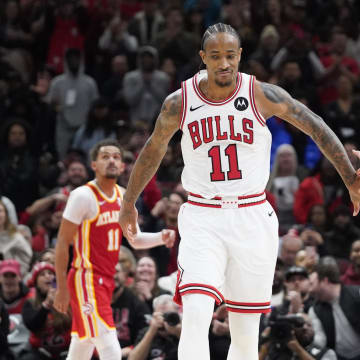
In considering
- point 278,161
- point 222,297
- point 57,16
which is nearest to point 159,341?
point 222,297

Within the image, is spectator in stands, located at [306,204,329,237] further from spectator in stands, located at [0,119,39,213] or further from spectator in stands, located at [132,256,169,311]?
spectator in stands, located at [0,119,39,213]

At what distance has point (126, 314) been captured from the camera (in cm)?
920

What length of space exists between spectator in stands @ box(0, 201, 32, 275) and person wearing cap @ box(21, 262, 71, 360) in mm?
1496

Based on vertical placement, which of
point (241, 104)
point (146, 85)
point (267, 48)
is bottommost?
point (241, 104)

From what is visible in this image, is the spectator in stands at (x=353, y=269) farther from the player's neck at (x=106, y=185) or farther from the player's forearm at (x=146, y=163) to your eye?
the player's forearm at (x=146, y=163)

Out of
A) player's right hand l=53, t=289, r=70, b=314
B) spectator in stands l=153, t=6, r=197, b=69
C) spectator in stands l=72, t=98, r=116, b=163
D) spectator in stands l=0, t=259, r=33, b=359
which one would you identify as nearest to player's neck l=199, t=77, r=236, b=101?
player's right hand l=53, t=289, r=70, b=314

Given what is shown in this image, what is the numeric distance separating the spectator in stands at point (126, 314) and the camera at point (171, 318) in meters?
0.65

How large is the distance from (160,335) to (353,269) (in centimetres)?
261

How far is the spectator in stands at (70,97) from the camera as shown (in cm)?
1398

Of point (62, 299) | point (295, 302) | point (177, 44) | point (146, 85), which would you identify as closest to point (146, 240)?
point (62, 299)

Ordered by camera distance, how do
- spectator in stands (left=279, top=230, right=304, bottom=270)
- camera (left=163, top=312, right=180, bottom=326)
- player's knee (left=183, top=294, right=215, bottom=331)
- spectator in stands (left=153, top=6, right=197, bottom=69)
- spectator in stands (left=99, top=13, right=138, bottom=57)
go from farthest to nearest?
spectator in stands (left=99, top=13, right=138, bottom=57) → spectator in stands (left=153, top=6, right=197, bottom=69) → spectator in stands (left=279, top=230, right=304, bottom=270) → camera (left=163, top=312, right=180, bottom=326) → player's knee (left=183, top=294, right=215, bottom=331)

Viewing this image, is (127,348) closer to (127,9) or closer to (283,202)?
(283,202)

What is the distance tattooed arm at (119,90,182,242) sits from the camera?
19.5ft

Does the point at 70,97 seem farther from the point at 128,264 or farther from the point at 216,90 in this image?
the point at 216,90
